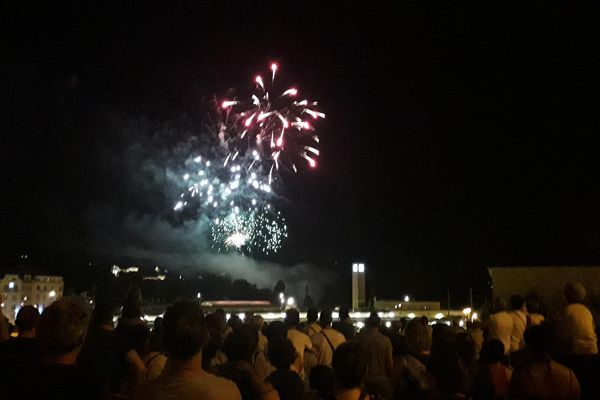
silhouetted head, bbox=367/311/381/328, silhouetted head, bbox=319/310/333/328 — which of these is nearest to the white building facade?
silhouetted head, bbox=319/310/333/328

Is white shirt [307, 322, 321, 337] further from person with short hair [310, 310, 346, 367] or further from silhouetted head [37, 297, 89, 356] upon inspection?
silhouetted head [37, 297, 89, 356]

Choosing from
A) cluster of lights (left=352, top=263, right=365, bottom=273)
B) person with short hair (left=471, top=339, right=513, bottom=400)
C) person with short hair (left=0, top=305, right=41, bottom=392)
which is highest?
cluster of lights (left=352, top=263, right=365, bottom=273)

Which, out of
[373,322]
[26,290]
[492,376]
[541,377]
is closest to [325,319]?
[373,322]

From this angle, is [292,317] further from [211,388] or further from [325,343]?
A: [211,388]

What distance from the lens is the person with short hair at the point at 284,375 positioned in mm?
5289

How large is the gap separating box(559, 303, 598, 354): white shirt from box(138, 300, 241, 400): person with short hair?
4942 millimetres

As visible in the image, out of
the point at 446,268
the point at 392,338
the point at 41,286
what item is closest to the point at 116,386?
the point at 392,338

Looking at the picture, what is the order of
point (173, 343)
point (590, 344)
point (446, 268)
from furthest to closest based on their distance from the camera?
point (446, 268)
point (590, 344)
point (173, 343)

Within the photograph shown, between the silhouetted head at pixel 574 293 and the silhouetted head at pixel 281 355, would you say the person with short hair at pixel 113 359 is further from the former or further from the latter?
the silhouetted head at pixel 574 293

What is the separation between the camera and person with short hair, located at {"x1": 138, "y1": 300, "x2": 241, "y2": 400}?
3.41 metres

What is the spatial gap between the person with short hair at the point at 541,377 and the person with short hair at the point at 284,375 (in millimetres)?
1839

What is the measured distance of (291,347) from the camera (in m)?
5.61

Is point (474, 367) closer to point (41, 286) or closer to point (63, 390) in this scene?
point (63, 390)

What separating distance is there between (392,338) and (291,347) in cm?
287
